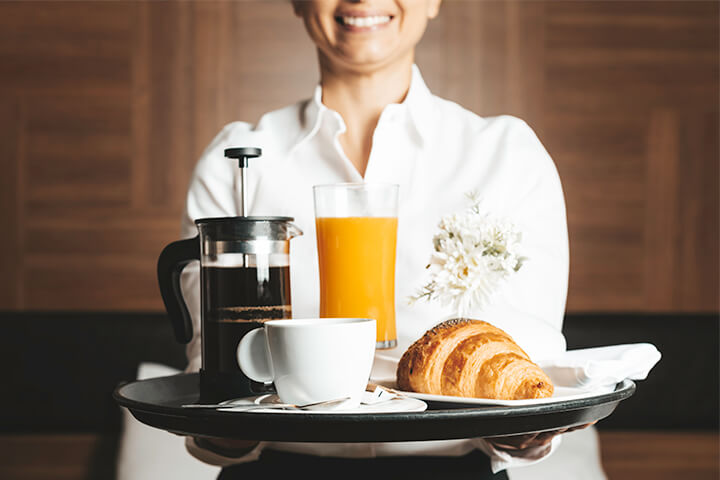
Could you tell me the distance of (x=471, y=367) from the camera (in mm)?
786

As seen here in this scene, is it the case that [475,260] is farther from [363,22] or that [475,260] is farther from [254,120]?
[254,120]

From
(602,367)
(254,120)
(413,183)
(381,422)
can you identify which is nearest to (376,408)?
(381,422)

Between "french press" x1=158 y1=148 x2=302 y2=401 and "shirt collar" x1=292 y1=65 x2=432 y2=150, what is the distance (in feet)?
1.19

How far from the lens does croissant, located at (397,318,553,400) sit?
766mm

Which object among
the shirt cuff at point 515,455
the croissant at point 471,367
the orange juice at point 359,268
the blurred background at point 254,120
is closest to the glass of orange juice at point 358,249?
the orange juice at point 359,268

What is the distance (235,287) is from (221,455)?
348 mm

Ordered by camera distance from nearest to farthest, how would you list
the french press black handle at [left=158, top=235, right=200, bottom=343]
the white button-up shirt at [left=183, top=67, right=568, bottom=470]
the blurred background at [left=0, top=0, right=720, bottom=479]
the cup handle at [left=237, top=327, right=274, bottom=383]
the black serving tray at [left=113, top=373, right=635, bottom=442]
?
the black serving tray at [left=113, top=373, right=635, bottom=442], the cup handle at [left=237, top=327, right=274, bottom=383], the french press black handle at [left=158, top=235, right=200, bottom=343], the white button-up shirt at [left=183, top=67, right=568, bottom=470], the blurred background at [left=0, top=0, right=720, bottom=479]

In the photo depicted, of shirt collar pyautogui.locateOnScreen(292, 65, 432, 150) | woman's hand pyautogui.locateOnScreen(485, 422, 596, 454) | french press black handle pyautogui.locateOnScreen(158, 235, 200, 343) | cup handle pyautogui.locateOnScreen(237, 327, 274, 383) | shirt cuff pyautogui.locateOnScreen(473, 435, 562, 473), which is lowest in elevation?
shirt cuff pyautogui.locateOnScreen(473, 435, 562, 473)

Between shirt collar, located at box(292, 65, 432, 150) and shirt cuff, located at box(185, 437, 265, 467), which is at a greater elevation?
shirt collar, located at box(292, 65, 432, 150)

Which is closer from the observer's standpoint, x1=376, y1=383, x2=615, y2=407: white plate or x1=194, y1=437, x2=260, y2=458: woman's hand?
x1=376, y1=383, x2=615, y2=407: white plate

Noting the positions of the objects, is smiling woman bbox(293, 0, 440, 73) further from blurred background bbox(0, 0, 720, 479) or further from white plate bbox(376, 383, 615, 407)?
blurred background bbox(0, 0, 720, 479)

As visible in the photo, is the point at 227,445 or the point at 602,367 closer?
the point at 602,367

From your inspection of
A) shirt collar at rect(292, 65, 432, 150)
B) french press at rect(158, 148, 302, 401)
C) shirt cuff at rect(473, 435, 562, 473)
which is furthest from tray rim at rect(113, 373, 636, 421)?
shirt collar at rect(292, 65, 432, 150)

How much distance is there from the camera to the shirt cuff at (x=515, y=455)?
981 millimetres
